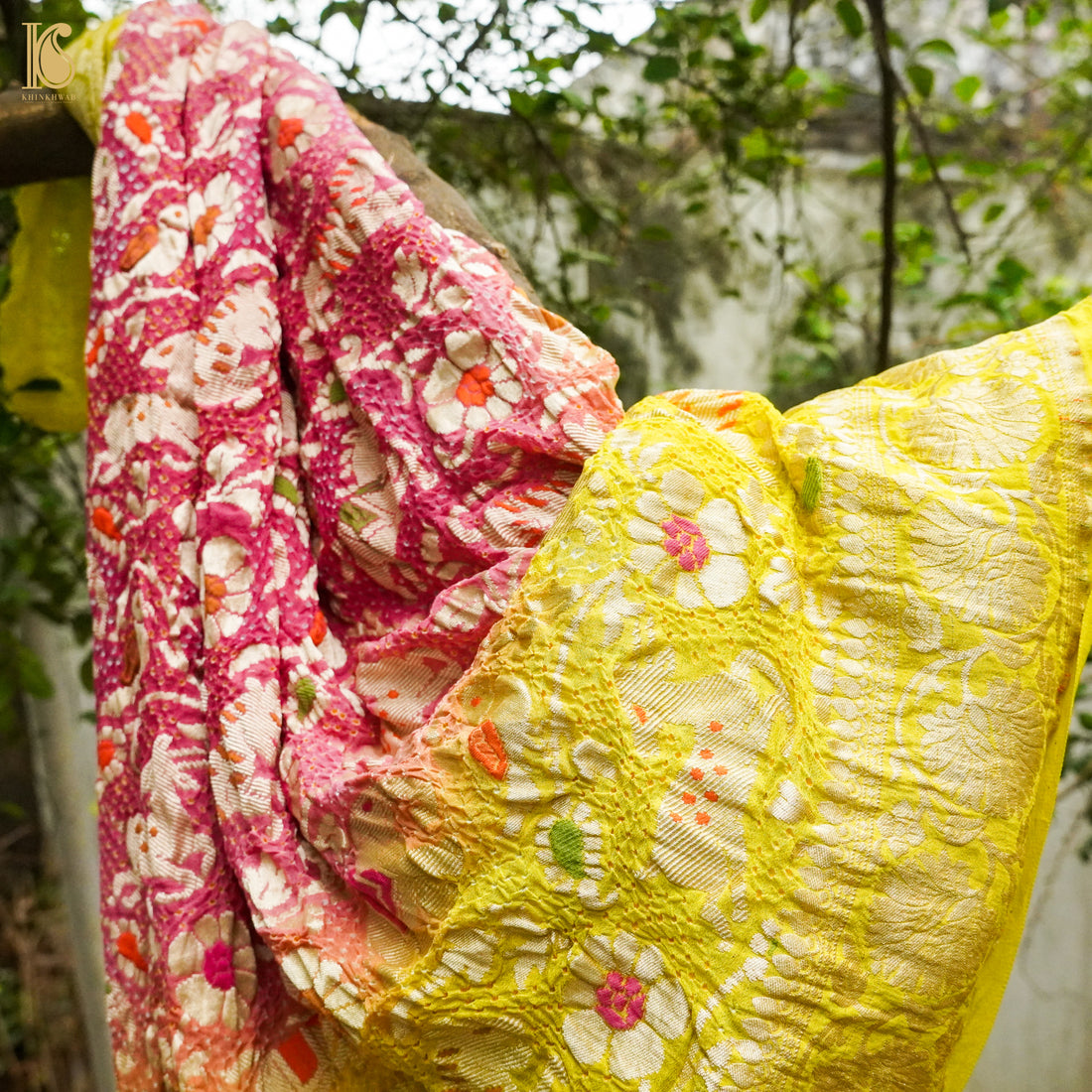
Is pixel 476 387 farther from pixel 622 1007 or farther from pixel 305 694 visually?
pixel 622 1007

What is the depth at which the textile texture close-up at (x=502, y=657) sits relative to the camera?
44 cm

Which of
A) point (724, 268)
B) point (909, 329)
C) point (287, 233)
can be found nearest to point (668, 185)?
point (724, 268)

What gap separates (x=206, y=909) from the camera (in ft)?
1.87

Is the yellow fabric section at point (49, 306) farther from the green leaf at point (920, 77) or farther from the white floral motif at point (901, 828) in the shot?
the green leaf at point (920, 77)

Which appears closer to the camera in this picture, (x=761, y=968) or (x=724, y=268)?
(x=761, y=968)

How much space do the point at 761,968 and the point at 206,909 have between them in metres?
0.35

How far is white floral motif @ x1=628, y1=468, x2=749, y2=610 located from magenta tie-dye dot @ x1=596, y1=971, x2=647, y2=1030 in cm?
20

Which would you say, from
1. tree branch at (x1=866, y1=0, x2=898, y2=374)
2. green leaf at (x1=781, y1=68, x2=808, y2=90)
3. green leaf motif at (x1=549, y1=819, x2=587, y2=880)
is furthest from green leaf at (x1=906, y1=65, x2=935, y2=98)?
green leaf motif at (x1=549, y1=819, x2=587, y2=880)

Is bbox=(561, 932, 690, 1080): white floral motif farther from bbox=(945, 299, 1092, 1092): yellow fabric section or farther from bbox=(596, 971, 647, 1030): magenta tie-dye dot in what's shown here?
bbox=(945, 299, 1092, 1092): yellow fabric section

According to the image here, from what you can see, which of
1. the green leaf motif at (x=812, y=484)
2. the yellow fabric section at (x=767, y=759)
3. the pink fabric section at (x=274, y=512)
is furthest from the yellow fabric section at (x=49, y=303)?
the green leaf motif at (x=812, y=484)

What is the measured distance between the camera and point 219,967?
562 mm

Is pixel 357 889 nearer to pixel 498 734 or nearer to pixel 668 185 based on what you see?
pixel 498 734

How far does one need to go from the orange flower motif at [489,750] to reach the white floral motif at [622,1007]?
10 centimetres

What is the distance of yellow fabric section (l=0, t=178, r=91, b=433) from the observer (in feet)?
2.49
